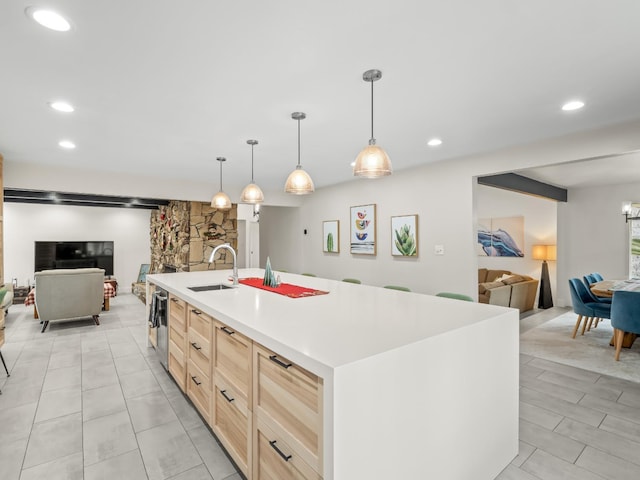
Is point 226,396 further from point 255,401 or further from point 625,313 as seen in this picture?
point 625,313

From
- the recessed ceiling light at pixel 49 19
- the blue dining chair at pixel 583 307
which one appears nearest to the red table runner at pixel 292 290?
the recessed ceiling light at pixel 49 19

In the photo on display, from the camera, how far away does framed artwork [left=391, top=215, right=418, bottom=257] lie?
4.54 metres

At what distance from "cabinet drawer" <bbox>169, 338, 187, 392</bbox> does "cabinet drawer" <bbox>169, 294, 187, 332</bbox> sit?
18 centimetres

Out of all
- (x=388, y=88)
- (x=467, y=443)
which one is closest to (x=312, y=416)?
(x=467, y=443)

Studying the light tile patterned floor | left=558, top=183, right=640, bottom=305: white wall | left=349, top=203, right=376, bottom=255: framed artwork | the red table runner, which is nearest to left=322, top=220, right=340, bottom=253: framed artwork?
left=349, top=203, right=376, bottom=255: framed artwork

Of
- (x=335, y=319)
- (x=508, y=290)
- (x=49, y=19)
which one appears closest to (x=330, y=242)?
(x=508, y=290)

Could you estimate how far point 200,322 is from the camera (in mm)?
2311

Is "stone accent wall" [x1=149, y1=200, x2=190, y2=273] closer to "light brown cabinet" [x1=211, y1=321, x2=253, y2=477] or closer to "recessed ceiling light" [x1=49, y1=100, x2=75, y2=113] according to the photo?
"recessed ceiling light" [x1=49, y1=100, x2=75, y2=113]

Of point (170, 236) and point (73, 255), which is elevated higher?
point (170, 236)

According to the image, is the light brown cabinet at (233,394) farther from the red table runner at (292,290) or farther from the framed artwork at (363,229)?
the framed artwork at (363,229)

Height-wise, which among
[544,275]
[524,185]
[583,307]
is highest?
[524,185]

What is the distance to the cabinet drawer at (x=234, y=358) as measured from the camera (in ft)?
5.44

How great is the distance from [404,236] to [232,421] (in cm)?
348

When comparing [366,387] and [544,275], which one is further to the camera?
[544,275]
